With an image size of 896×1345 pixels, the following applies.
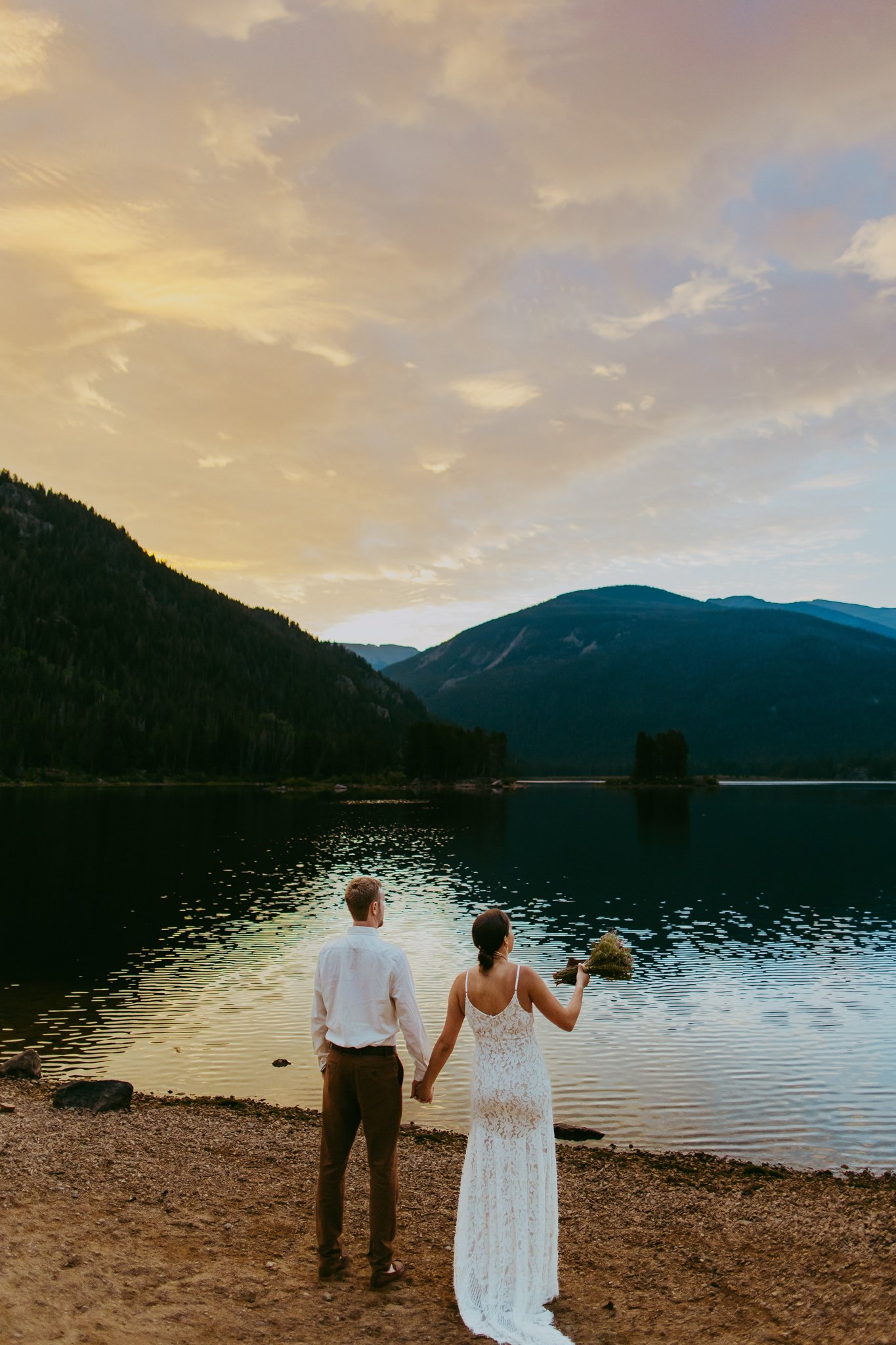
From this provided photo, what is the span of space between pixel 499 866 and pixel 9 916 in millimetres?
36308

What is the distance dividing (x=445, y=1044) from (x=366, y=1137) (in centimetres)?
141

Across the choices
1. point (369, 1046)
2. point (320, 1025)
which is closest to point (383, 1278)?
point (369, 1046)

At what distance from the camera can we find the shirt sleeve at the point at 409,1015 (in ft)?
30.4

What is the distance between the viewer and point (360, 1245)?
11.0 meters

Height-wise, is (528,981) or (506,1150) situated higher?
(528,981)

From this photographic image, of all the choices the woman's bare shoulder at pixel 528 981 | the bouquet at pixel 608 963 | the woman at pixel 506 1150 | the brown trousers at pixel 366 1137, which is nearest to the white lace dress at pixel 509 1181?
the woman at pixel 506 1150

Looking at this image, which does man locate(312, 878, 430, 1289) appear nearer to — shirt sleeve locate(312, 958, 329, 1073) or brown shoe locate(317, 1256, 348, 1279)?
shirt sleeve locate(312, 958, 329, 1073)

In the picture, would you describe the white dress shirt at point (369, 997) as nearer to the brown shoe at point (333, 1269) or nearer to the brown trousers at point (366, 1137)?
the brown trousers at point (366, 1137)

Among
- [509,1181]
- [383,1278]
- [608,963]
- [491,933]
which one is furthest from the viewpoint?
[608,963]

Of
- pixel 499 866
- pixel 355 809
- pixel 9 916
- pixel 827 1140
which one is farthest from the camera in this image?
pixel 355 809

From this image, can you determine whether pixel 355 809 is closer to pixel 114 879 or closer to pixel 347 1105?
pixel 114 879

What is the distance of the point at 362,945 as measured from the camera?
9422 millimetres

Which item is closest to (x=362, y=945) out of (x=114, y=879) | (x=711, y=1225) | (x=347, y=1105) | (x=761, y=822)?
(x=347, y=1105)

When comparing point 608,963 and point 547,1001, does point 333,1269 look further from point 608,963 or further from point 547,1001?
point 608,963
